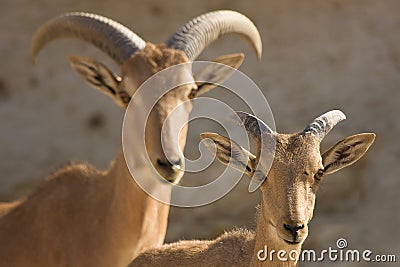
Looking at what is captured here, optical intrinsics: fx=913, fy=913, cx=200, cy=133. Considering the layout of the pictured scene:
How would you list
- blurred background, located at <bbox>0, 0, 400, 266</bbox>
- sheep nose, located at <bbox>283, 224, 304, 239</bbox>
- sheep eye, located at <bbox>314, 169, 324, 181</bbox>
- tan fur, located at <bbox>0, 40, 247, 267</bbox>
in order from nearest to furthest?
sheep nose, located at <bbox>283, 224, 304, 239</bbox> < sheep eye, located at <bbox>314, 169, 324, 181</bbox> < tan fur, located at <bbox>0, 40, 247, 267</bbox> < blurred background, located at <bbox>0, 0, 400, 266</bbox>

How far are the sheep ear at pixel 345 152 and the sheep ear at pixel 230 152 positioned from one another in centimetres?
54

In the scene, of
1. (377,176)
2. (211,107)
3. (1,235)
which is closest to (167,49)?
(1,235)

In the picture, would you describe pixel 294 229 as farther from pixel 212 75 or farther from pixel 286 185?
pixel 212 75

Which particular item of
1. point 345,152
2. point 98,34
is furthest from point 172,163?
point 345,152

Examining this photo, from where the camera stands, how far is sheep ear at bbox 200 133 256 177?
21.5 ft

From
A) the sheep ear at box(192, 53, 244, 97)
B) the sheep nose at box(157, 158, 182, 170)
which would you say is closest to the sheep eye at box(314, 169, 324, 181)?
the sheep nose at box(157, 158, 182, 170)

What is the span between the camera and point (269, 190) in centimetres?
639

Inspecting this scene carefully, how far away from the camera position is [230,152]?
6.61 meters

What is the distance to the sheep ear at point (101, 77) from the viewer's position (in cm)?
941

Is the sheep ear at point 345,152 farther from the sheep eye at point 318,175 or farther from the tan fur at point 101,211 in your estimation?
the tan fur at point 101,211

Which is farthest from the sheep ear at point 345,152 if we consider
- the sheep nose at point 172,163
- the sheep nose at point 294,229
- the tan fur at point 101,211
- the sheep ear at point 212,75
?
the sheep ear at point 212,75

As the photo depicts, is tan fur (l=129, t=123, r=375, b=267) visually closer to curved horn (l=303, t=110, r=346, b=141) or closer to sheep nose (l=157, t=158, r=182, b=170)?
curved horn (l=303, t=110, r=346, b=141)

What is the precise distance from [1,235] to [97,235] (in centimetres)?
113

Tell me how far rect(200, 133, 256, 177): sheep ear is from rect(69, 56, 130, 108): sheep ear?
2674mm
